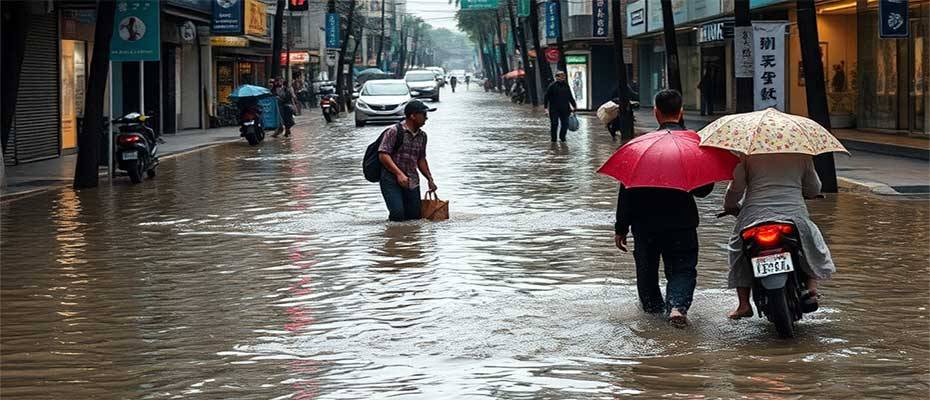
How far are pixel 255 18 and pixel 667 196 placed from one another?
3953 centimetres

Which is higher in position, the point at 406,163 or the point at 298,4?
the point at 298,4

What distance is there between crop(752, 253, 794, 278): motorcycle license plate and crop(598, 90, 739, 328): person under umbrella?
597 mm

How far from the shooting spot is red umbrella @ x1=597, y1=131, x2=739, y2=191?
8.59m

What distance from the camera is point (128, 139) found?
22234 millimetres

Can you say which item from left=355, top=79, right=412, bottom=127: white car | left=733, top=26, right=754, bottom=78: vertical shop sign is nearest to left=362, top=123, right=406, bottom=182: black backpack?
left=733, top=26, right=754, bottom=78: vertical shop sign

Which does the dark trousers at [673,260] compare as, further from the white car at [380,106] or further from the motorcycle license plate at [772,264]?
the white car at [380,106]

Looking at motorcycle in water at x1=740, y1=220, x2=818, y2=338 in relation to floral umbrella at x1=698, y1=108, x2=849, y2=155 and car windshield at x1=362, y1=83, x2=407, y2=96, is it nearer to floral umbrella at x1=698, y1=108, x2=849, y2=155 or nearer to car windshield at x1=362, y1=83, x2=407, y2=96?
floral umbrella at x1=698, y1=108, x2=849, y2=155

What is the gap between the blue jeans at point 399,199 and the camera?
15.0 metres

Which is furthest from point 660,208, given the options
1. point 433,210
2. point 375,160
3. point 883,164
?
point 883,164

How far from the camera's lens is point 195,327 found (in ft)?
30.2

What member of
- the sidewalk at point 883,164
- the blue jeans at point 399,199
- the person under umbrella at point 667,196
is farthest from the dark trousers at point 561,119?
the person under umbrella at point 667,196

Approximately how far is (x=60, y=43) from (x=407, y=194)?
1703 cm

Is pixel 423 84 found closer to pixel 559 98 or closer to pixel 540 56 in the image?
pixel 540 56

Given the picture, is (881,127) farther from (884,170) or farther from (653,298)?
(653,298)
